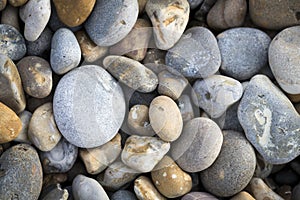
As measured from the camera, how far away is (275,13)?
1502mm

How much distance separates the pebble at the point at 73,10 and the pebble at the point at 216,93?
1.51 ft

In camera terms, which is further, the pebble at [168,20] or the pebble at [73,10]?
the pebble at [168,20]

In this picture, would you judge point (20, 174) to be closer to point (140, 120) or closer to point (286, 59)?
point (140, 120)

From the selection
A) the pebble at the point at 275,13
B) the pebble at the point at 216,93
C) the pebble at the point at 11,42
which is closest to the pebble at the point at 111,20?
the pebble at the point at 11,42

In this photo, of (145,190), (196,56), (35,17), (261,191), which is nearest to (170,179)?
(145,190)

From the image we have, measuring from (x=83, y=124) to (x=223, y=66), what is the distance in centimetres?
55

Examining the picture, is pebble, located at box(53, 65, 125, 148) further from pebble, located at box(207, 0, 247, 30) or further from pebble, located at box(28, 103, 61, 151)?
pebble, located at box(207, 0, 247, 30)

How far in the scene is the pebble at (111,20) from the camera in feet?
4.61

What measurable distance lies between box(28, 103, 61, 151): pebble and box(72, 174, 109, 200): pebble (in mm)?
148

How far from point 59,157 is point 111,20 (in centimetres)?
49

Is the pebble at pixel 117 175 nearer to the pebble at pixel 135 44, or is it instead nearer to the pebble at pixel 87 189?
the pebble at pixel 87 189

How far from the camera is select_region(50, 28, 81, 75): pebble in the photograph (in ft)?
4.44

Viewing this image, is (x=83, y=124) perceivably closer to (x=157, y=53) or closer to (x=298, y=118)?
(x=157, y=53)

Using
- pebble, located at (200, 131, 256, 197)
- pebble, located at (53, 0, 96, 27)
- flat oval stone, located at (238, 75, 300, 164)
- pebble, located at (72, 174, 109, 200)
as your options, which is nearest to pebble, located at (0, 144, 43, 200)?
pebble, located at (72, 174, 109, 200)
